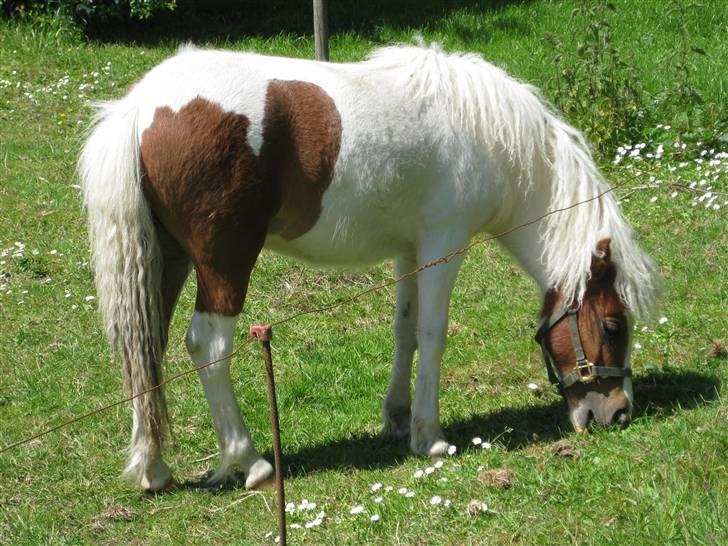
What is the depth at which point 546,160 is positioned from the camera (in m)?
5.12

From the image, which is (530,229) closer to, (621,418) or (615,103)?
(621,418)

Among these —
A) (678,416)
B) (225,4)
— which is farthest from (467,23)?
(678,416)

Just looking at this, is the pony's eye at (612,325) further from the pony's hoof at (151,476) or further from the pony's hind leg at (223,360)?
the pony's hoof at (151,476)

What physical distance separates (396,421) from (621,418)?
1139 millimetres

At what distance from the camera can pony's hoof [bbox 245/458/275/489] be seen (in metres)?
4.84

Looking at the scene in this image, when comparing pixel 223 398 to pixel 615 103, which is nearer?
pixel 223 398

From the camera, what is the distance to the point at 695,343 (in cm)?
585

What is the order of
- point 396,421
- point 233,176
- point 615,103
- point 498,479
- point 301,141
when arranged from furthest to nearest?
point 615,103, point 396,421, point 301,141, point 233,176, point 498,479

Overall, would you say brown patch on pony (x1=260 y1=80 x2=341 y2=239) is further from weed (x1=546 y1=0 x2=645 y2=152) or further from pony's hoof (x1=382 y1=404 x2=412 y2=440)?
weed (x1=546 y1=0 x2=645 y2=152)

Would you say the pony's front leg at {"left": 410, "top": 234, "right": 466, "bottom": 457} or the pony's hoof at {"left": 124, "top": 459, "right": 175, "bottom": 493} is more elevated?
the pony's front leg at {"left": 410, "top": 234, "right": 466, "bottom": 457}

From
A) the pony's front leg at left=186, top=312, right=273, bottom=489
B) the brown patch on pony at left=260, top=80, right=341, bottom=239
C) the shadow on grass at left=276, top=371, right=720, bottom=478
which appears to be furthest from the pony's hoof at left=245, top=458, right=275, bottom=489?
the brown patch on pony at left=260, top=80, right=341, bottom=239

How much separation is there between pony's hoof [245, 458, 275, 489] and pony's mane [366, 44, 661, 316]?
5.26ft

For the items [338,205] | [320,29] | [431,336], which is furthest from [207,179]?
[320,29]

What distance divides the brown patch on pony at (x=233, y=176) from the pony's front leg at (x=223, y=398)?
0.09 meters
